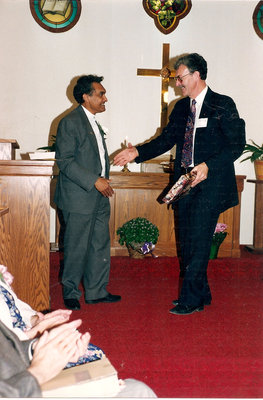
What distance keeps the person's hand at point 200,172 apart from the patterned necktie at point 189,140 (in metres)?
0.22

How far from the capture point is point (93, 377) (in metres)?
1.09

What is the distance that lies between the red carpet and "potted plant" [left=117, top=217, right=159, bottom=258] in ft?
1.16

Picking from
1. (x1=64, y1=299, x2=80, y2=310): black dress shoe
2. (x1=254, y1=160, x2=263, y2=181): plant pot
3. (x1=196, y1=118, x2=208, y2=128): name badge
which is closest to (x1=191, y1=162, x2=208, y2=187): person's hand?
(x1=196, y1=118, x2=208, y2=128): name badge

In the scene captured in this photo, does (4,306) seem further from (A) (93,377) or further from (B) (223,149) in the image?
(B) (223,149)

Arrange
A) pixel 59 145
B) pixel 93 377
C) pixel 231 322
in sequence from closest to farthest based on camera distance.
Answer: pixel 93 377
pixel 231 322
pixel 59 145

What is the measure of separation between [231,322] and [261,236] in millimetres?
2432

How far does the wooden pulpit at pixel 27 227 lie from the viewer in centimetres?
267

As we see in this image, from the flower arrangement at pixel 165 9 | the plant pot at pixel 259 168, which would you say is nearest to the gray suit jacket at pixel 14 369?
the plant pot at pixel 259 168

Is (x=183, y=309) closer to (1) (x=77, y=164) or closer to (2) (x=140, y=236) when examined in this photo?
(1) (x=77, y=164)

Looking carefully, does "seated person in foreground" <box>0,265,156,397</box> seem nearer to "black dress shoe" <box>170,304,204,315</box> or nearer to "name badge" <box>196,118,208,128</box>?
"black dress shoe" <box>170,304,204,315</box>

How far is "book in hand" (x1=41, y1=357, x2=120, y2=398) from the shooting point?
1053mm

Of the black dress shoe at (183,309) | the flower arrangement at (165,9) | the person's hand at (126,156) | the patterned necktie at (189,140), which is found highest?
the flower arrangement at (165,9)

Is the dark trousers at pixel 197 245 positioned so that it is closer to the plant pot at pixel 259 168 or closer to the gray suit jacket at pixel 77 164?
the gray suit jacket at pixel 77 164

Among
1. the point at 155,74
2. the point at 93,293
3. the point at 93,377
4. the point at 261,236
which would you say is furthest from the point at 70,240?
the point at 155,74
